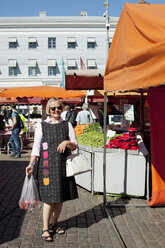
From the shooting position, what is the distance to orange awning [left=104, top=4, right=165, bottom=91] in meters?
2.93

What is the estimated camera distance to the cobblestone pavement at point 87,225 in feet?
12.2

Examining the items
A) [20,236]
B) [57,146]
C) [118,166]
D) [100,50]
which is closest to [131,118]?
[118,166]

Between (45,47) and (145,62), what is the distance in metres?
38.5

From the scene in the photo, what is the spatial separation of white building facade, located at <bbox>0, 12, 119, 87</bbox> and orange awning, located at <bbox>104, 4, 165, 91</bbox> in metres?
35.8

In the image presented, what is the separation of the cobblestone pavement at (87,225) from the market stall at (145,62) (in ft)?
1.87

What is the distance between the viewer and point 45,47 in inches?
1569

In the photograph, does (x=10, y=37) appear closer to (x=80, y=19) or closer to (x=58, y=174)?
(x=80, y=19)

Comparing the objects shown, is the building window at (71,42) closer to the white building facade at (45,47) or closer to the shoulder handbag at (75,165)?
the white building facade at (45,47)

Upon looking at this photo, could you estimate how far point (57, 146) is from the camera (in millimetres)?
3637

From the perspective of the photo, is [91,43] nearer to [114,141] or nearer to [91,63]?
[91,63]

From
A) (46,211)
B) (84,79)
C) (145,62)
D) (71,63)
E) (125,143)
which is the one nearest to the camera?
(145,62)

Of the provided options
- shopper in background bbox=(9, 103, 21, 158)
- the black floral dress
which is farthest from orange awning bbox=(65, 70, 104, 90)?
shopper in background bbox=(9, 103, 21, 158)

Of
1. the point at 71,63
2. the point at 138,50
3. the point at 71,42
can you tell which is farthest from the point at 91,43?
the point at 138,50

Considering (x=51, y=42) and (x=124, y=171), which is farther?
(x=51, y=42)
